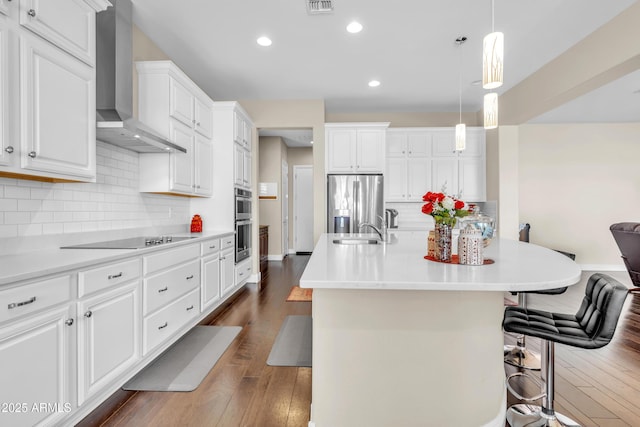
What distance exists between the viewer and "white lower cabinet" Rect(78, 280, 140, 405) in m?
1.61

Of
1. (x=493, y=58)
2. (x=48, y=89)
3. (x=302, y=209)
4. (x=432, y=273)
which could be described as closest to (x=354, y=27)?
(x=493, y=58)

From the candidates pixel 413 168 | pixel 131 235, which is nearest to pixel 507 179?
pixel 413 168

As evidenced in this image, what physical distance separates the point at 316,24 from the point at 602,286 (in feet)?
9.66

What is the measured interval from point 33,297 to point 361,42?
3.33 m

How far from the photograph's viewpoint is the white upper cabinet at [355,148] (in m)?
4.94

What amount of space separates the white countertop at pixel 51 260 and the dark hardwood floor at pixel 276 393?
2.98 feet

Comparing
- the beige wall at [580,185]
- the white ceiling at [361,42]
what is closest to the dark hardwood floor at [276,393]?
the white ceiling at [361,42]

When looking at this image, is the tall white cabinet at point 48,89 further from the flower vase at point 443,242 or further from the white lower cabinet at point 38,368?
the flower vase at point 443,242

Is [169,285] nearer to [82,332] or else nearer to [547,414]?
[82,332]

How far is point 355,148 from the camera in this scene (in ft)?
16.2

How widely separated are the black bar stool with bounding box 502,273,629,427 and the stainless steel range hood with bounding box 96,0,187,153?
276 cm

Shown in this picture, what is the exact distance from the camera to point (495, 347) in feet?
5.02

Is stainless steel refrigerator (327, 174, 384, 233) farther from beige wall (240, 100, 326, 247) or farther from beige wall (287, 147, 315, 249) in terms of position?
beige wall (287, 147, 315, 249)

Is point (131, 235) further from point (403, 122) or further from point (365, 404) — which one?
point (403, 122)
